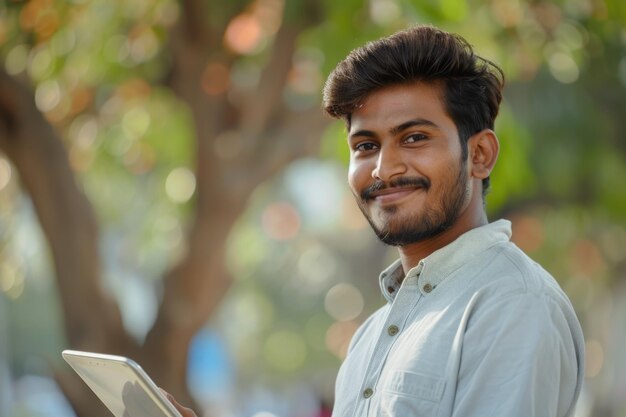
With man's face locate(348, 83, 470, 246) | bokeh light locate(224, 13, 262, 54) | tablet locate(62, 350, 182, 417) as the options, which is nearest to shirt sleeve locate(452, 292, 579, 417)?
man's face locate(348, 83, 470, 246)

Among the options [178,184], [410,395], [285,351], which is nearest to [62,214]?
[178,184]

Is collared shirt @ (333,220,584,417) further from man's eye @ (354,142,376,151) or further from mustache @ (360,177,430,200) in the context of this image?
man's eye @ (354,142,376,151)

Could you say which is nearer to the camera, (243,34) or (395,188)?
(395,188)

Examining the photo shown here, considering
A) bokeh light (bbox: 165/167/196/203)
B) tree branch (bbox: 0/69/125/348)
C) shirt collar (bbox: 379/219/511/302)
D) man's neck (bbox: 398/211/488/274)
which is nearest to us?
shirt collar (bbox: 379/219/511/302)

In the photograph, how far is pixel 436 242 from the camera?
2766mm

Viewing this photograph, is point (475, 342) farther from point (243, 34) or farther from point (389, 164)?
point (243, 34)

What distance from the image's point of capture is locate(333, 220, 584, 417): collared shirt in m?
2.31

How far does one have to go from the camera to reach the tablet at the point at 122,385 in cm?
249

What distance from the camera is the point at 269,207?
63.6 ft

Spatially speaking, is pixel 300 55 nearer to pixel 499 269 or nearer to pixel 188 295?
pixel 188 295

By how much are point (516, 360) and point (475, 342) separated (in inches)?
4.1

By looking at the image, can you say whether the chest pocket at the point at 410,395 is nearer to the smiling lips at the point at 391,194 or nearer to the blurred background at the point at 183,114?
the smiling lips at the point at 391,194

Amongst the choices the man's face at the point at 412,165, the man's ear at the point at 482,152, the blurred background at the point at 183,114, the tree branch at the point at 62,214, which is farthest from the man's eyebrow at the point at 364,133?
the tree branch at the point at 62,214

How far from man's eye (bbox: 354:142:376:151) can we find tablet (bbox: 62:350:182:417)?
0.73m
